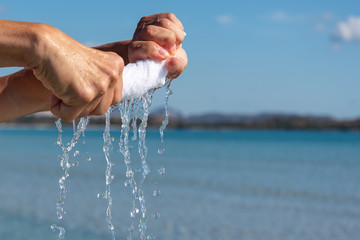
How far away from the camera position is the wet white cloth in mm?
1382

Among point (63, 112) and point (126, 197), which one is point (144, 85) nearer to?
point (63, 112)

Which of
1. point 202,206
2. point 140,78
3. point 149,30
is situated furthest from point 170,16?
point 202,206

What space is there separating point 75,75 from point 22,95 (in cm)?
81

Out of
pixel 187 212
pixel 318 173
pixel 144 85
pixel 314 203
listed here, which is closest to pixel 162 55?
pixel 144 85

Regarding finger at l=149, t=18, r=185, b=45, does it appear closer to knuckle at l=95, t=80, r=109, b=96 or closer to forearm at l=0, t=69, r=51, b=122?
forearm at l=0, t=69, r=51, b=122

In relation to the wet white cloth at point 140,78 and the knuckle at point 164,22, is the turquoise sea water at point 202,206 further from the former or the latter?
the wet white cloth at point 140,78

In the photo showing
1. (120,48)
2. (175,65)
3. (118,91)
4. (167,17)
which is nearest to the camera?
(118,91)

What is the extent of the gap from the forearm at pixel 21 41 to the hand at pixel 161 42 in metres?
0.43

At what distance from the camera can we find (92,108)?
133 cm

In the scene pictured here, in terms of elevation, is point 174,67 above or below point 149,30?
below

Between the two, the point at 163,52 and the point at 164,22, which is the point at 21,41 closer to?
the point at 163,52

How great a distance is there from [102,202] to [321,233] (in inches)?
221

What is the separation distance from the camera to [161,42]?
5.65 feet

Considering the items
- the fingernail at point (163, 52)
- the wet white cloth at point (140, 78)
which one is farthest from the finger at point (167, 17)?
the wet white cloth at point (140, 78)
